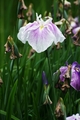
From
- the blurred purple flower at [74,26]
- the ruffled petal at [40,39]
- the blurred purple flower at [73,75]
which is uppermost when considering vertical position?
the ruffled petal at [40,39]

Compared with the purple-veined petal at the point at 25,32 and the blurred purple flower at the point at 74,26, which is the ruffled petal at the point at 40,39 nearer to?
the purple-veined petal at the point at 25,32

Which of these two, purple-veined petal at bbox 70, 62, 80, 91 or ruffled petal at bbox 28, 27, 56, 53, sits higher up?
ruffled petal at bbox 28, 27, 56, 53

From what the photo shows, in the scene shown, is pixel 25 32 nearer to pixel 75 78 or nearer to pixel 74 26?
pixel 75 78

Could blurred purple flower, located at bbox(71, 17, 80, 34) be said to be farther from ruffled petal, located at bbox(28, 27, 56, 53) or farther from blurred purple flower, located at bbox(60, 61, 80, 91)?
ruffled petal, located at bbox(28, 27, 56, 53)

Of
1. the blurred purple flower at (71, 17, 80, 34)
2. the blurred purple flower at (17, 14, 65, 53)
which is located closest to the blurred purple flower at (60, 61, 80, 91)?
the blurred purple flower at (17, 14, 65, 53)

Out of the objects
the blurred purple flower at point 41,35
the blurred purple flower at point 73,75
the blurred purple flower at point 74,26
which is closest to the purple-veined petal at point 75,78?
the blurred purple flower at point 73,75

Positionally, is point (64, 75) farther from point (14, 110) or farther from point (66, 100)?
point (14, 110)

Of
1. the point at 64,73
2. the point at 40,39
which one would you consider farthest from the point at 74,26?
the point at 40,39

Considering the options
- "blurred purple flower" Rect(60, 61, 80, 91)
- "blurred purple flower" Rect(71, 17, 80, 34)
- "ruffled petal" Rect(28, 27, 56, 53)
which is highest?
"ruffled petal" Rect(28, 27, 56, 53)

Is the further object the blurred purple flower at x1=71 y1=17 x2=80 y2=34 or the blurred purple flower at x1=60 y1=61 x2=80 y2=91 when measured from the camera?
the blurred purple flower at x1=71 y1=17 x2=80 y2=34
